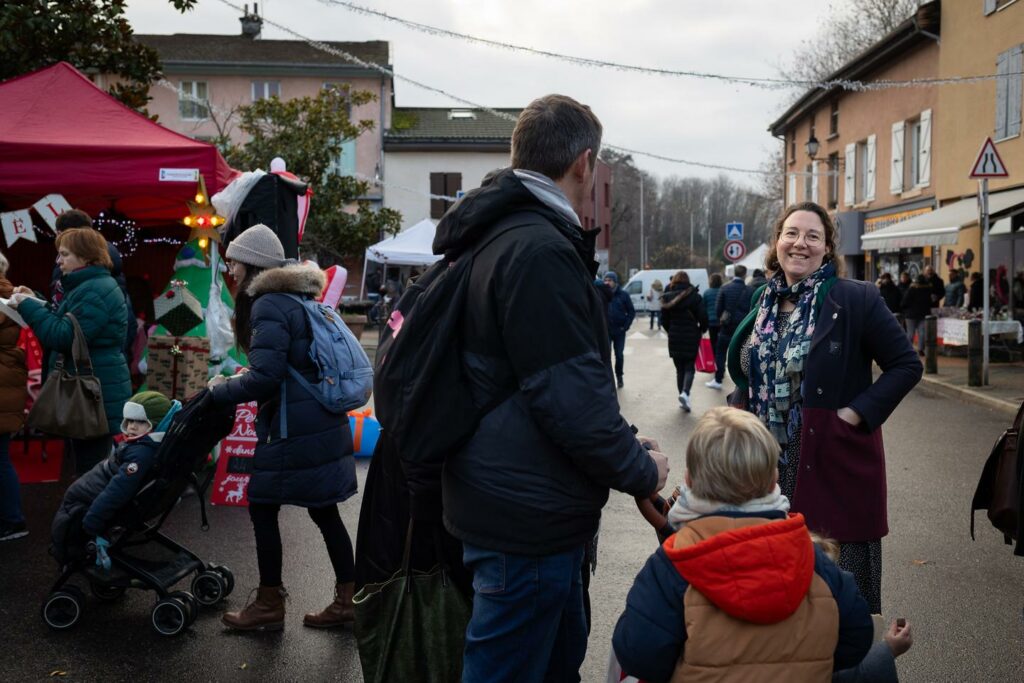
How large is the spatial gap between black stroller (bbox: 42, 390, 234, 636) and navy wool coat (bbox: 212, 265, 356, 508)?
256 mm

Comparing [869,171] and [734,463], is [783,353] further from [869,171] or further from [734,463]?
[869,171]

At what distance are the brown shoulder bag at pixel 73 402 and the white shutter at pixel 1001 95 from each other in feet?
59.7

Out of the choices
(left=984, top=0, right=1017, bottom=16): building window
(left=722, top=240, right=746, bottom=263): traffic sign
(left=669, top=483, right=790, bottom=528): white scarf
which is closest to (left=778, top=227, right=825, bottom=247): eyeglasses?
(left=669, top=483, right=790, bottom=528): white scarf

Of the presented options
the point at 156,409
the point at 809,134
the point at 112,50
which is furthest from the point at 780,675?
the point at 809,134

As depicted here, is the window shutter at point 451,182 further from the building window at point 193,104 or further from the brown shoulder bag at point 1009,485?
the brown shoulder bag at point 1009,485

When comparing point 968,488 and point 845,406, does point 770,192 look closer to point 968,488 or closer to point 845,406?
point 968,488

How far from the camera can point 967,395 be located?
547 inches

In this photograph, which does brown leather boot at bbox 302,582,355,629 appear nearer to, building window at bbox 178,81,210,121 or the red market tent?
the red market tent

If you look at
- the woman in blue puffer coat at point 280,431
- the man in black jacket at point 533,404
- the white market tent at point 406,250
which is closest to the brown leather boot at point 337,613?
the woman in blue puffer coat at point 280,431

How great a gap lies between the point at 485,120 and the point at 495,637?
4756 centimetres

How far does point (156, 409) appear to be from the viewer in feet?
16.6

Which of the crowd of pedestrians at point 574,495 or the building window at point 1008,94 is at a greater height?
the building window at point 1008,94

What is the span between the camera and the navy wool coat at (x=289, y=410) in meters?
4.52

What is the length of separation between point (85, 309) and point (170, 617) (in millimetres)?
2327
